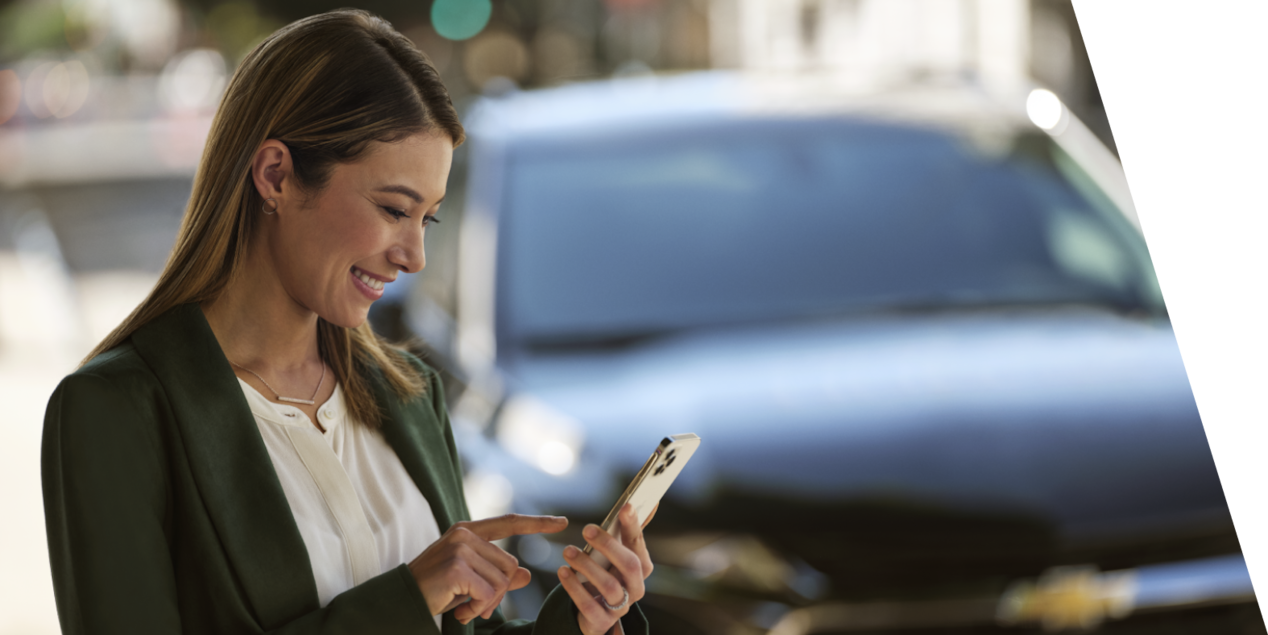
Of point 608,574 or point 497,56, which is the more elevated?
point 497,56

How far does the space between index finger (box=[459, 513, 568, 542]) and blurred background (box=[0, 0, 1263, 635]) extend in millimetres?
1164

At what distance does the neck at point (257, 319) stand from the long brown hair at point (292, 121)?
0.7 inches

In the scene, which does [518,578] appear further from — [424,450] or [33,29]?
[33,29]

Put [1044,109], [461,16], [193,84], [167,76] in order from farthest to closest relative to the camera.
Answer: [461,16] < [167,76] < [193,84] < [1044,109]

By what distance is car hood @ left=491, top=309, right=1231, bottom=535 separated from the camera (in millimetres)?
2678

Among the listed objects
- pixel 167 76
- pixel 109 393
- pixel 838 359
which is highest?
pixel 167 76

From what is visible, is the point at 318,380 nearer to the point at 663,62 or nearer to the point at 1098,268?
the point at 1098,268

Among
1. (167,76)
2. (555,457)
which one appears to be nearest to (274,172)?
(555,457)

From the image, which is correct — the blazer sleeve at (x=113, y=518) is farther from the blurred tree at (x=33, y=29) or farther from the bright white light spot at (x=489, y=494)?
the blurred tree at (x=33, y=29)

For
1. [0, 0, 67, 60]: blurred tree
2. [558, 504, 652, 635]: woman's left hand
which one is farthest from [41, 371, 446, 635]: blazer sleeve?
[0, 0, 67, 60]: blurred tree

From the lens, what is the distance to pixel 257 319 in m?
1.56

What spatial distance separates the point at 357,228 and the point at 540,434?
1.48 meters

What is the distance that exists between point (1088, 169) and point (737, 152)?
103 centimetres

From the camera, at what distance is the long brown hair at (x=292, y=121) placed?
59.0 inches
